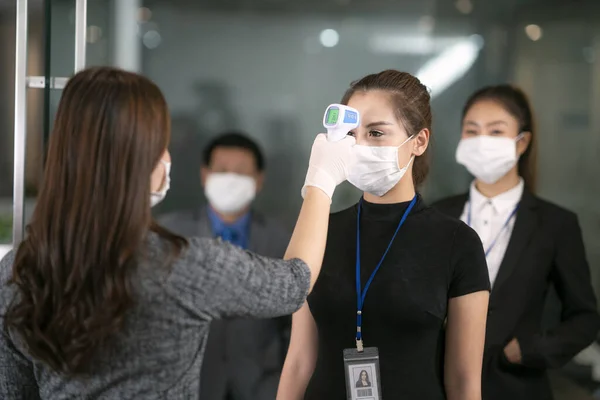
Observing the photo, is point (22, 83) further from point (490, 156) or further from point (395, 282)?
point (490, 156)

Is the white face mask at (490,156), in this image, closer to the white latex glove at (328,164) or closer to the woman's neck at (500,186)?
the woman's neck at (500,186)

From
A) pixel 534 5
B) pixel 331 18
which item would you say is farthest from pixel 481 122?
pixel 331 18

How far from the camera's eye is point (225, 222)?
3.41 m

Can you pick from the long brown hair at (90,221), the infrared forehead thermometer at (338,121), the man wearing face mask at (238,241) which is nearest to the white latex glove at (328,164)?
the infrared forehead thermometer at (338,121)

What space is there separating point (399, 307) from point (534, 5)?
2.56 m

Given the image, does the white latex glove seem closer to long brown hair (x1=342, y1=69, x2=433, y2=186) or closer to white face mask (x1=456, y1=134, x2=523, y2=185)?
long brown hair (x1=342, y1=69, x2=433, y2=186)

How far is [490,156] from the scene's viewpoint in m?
2.27

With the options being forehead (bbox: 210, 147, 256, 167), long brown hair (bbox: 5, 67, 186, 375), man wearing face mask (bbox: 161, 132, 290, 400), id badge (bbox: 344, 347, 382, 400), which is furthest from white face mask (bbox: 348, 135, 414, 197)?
forehead (bbox: 210, 147, 256, 167)

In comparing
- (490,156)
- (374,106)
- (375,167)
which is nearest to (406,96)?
(374,106)

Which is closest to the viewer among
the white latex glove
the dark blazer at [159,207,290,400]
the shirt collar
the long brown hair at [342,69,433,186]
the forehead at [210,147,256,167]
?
the white latex glove

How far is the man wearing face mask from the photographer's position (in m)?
3.20

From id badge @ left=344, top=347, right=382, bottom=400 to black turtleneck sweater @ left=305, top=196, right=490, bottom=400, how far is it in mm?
43

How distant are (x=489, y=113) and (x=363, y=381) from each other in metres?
1.09

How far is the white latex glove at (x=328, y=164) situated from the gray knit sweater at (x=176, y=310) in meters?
0.21
